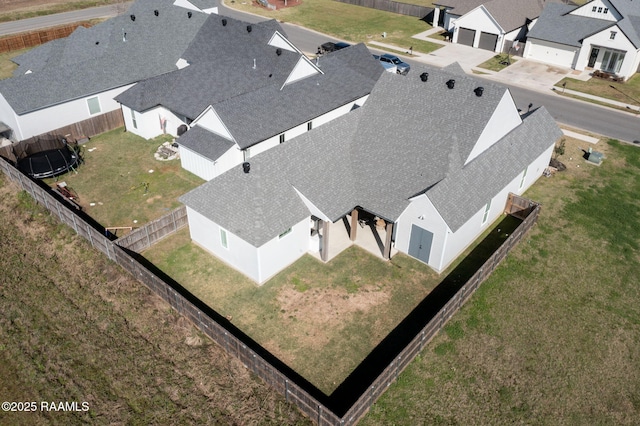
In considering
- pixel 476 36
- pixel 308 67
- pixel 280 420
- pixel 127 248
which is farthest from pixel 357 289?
pixel 476 36

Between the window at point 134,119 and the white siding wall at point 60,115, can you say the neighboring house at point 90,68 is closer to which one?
the white siding wall at point 60,115

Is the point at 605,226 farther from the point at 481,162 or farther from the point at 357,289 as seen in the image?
the point at 357,289

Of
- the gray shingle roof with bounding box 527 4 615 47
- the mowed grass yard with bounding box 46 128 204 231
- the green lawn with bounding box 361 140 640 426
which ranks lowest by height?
the green lawn with bounding box 361 140 640 426

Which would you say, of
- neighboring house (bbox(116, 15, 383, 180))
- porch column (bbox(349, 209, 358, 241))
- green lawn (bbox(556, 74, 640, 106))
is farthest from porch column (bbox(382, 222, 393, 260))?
green lawn (bbox(556, 74, 640, 106))

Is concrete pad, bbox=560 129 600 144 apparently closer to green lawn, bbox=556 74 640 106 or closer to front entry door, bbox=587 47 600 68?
green lawn, bbox=556 74 640 106

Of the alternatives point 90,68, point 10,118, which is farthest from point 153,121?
point 10,118

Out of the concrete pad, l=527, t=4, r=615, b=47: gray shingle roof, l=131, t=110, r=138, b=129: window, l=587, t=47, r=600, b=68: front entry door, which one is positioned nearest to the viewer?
l=131, t=110, r=138, b=129: window
